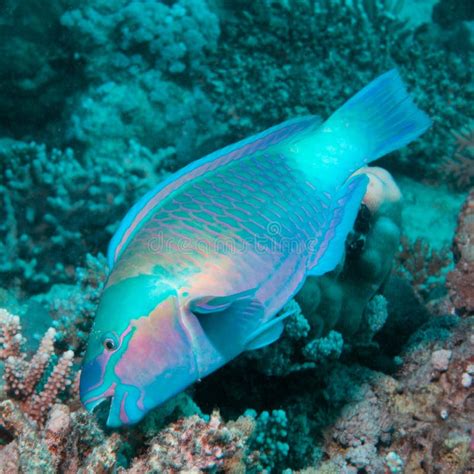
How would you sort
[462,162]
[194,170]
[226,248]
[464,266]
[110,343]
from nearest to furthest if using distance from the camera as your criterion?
[110,343]
[226,248]
[194,170]
[464,266]
[462,162]

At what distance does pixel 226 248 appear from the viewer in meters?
2.12

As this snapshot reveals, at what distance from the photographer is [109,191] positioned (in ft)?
19.2

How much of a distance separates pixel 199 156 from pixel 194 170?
14.9ft

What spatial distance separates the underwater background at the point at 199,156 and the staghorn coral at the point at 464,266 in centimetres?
1

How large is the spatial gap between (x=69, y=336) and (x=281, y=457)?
195 cm

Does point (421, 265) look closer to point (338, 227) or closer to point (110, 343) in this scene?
point (338, 227)

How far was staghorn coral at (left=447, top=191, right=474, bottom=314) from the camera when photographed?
14.7 ft

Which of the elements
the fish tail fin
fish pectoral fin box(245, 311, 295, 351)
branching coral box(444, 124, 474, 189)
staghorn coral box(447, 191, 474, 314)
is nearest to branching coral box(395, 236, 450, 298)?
staghorn coral box(447, 191, 474, 314)

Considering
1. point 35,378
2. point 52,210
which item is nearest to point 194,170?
point 35,378

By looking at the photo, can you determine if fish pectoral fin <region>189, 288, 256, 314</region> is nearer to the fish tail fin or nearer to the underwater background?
the underwater background

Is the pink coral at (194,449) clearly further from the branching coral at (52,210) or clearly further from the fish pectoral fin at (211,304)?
the branching coral at (52,210)

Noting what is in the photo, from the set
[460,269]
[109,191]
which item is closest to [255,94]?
[109,191]

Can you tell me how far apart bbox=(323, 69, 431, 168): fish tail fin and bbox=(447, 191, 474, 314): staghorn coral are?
2281 mm

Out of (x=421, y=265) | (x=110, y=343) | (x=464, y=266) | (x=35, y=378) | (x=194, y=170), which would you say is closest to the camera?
(x=110, y=343)
